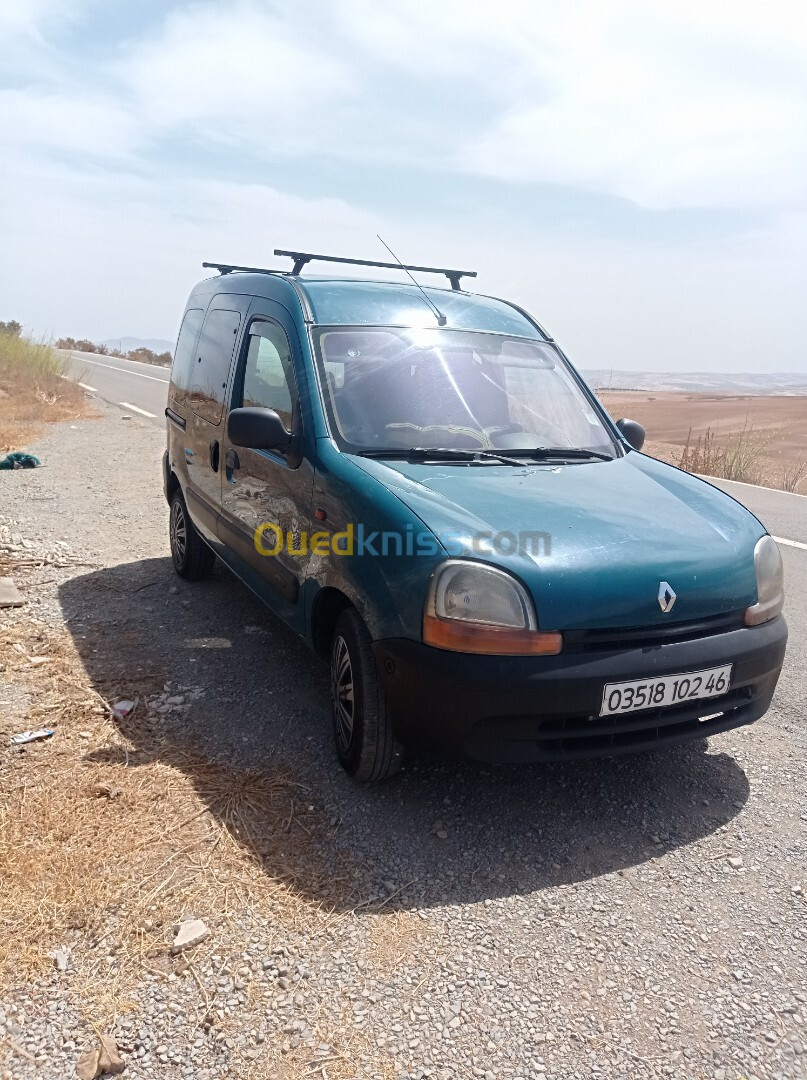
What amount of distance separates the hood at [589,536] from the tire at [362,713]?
0.56 metres

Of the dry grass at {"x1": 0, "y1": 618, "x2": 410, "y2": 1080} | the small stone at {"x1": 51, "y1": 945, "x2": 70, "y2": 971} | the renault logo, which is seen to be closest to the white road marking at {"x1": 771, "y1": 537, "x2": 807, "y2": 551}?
the renault logo

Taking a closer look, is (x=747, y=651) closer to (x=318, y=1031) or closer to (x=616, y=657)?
(x=616, y=657)

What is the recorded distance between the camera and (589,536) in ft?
9.86

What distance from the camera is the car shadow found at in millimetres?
2832

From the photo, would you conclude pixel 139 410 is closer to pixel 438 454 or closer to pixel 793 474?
pixel 793 474

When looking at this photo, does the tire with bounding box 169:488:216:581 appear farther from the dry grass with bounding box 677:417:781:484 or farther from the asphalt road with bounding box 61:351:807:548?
the dry grass with bounding box 677:417:781:484

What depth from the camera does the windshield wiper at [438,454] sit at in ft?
11.6

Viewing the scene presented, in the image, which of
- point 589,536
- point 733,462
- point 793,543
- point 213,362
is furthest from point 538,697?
point 733,462

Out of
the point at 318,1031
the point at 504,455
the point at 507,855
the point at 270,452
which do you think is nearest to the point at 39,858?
the point at 318,1031

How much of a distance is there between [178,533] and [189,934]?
384cm

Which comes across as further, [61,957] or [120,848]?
[120,848]

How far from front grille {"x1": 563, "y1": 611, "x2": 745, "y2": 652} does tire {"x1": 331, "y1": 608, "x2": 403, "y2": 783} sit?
74cm

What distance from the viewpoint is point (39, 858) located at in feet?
9.06

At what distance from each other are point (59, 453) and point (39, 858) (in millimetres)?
9640
